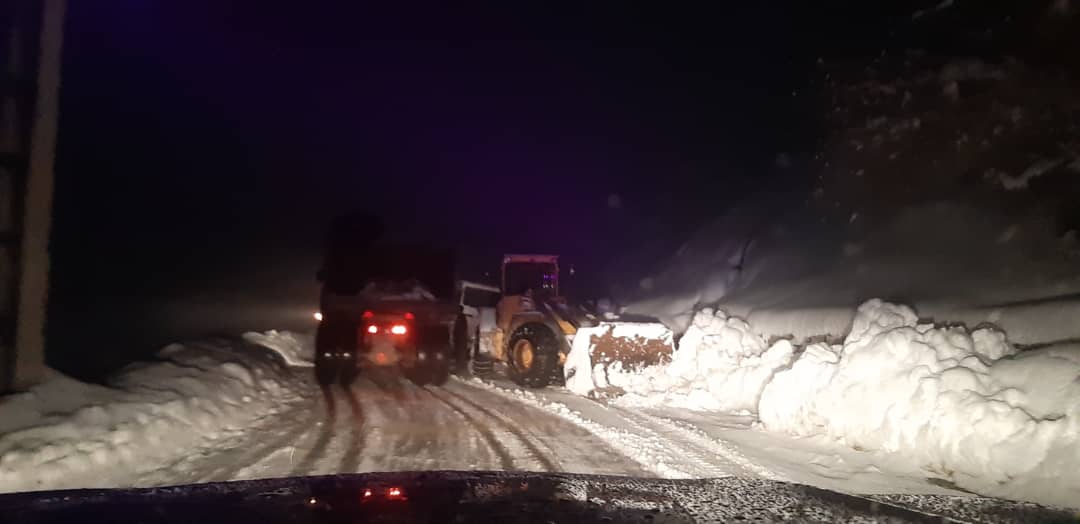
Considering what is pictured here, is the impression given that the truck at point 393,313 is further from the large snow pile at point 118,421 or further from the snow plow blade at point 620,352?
the snow plow blade at point 620,352

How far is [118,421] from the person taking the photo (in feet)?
29.1

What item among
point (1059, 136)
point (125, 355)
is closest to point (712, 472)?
point (1059, 136)

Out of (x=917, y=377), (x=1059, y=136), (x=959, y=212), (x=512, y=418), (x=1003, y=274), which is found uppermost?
(x=1059, y=136)

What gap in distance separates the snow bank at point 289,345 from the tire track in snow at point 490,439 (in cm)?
899

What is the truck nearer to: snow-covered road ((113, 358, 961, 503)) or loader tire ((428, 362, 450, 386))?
loader tire ((428, 362, 450, 386))

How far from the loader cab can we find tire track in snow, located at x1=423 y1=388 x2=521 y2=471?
191 inches

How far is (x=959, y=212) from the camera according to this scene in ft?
45.9

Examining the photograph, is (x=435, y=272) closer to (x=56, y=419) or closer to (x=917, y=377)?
(x=56, y=419)

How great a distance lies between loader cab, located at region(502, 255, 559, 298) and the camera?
696 inches

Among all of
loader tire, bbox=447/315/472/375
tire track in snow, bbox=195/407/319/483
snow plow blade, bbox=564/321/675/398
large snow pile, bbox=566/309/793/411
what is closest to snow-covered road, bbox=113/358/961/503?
tire track in snow, bbox=195/407/319/483

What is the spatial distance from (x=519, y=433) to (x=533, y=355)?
205 inches

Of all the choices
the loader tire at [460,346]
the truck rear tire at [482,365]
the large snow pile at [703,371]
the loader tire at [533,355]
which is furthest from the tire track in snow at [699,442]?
the loader tire at [460,346]

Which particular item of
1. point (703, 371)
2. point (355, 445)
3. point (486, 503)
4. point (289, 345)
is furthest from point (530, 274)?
point (486, 503)

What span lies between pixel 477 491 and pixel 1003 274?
9.83 meters
